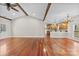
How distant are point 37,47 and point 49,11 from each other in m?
0.76

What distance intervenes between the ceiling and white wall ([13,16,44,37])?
0.10m

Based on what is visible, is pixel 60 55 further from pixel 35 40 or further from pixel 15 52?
pixel 15 52

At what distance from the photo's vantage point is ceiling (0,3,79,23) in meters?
2.76

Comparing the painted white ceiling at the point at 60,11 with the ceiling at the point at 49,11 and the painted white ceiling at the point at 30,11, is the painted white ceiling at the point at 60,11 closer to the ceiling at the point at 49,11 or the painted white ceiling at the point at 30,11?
the ceiling at the point at 49,11

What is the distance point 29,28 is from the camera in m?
2.87

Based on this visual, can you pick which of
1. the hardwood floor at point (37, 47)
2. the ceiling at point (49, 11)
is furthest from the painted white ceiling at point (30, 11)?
the hardwood floor at point (37, 47)

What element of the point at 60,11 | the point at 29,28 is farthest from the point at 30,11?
the point at 60,11

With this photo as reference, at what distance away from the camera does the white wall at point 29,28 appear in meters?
2.82

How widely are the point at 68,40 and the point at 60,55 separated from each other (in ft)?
1.09

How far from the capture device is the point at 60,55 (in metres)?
2.77

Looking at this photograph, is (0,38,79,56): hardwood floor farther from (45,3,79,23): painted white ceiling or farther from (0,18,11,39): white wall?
(45,3,79,23): painted white ceiling

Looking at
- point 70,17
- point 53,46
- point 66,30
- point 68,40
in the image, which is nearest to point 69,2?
point 70,17

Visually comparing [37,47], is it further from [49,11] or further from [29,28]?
[49,11]

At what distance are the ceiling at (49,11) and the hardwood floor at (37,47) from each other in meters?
0.45
